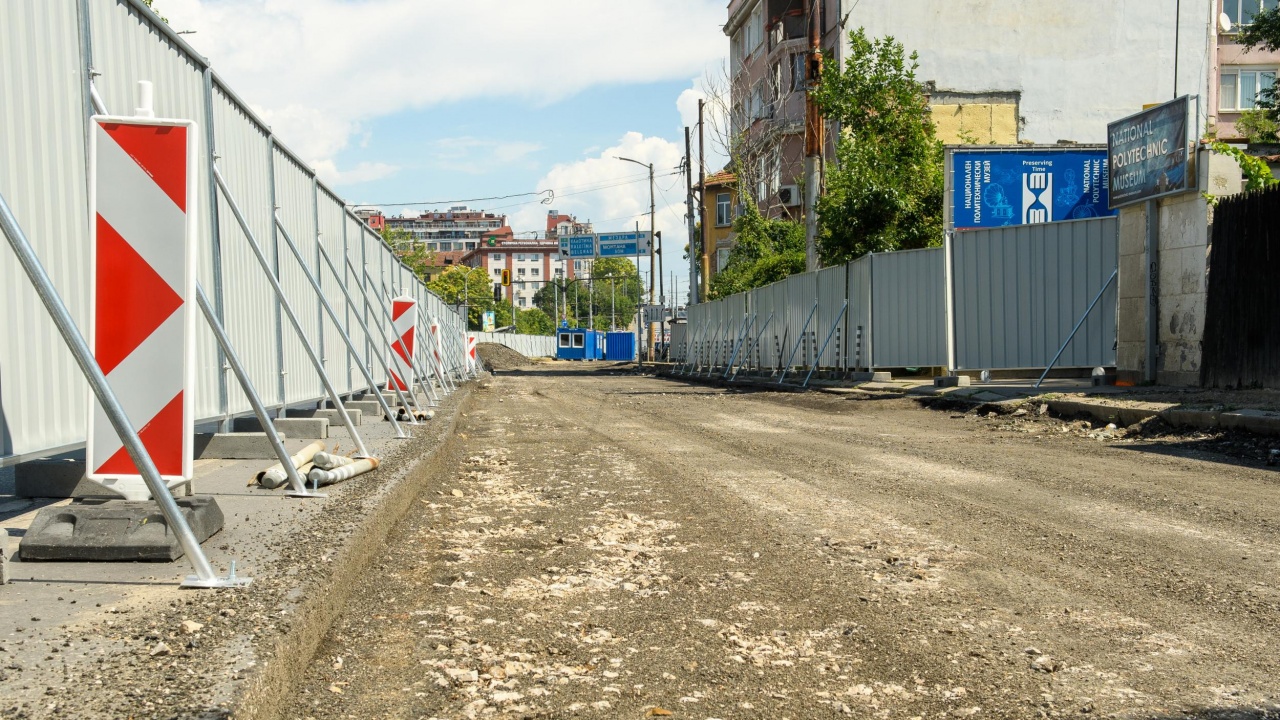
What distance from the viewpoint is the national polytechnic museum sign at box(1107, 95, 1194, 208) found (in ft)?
48.1

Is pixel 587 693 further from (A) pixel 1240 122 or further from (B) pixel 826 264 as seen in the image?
(A) pixel 1240 122

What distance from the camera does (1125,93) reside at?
3875cm

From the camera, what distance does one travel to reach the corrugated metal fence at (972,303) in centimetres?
1653

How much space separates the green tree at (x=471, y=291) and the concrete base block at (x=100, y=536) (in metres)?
90.6

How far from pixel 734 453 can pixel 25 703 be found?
8.02m

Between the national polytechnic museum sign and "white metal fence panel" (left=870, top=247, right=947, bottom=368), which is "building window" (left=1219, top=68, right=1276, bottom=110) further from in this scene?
the national polytechnic museum sign

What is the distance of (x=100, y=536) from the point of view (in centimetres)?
439

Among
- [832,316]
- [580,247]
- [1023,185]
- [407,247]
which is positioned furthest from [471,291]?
[1023,185]

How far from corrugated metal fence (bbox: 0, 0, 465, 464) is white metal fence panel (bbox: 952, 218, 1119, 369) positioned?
11277 millimetres

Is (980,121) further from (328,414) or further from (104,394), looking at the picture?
(104,394)

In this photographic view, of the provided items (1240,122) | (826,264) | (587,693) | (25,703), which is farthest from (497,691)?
(1240,122)

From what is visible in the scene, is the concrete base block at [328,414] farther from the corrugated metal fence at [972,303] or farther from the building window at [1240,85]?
the building window at [1240,85]

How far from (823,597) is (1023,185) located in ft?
61.6

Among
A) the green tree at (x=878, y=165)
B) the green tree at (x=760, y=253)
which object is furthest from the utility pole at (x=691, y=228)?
the green tree at (x=878, y=165)
